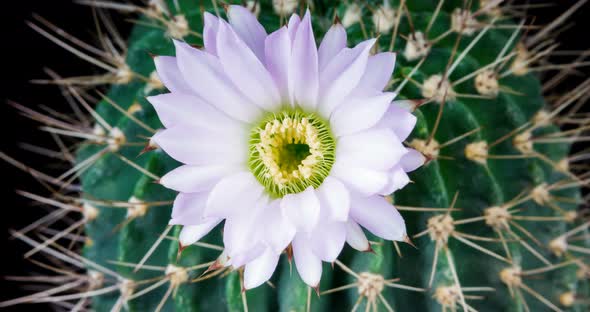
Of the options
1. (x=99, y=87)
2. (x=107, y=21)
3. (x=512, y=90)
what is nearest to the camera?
(x=512, y=90)

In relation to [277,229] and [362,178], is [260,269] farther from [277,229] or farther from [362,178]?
[362,178]

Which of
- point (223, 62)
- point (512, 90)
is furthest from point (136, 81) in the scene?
point (512, 90)

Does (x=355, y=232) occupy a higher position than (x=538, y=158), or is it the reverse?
(x=538, y=158)

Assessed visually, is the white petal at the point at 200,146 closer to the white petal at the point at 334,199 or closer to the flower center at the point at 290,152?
the flower center at the point at 290,152

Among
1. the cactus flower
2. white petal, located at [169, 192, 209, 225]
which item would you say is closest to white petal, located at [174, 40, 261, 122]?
the cactus flower

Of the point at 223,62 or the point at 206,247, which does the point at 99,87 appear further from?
the point at 223,62

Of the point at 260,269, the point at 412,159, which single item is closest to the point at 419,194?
the point at 412,159
